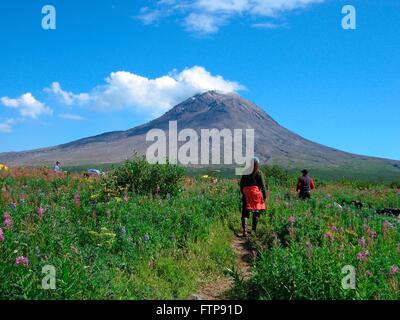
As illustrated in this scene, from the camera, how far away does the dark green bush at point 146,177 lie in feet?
52.0

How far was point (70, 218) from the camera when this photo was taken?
32.9 ft

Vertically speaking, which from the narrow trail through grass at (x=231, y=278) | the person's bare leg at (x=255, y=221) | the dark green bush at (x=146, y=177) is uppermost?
the dark green bush at (x=146, y=177)

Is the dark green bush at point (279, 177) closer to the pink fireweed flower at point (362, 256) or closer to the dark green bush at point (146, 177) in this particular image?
the dark green bush at point (146, 177)

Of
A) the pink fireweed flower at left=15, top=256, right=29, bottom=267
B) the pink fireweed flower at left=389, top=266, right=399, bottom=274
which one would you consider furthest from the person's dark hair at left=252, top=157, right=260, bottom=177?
the pink fireweed flower at left=15, top=256, right=29, bottom=267

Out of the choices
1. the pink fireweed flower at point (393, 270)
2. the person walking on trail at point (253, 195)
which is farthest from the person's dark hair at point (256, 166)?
the pink fireweed flower at point (393, 270)

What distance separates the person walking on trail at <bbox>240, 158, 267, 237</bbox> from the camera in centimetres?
1211

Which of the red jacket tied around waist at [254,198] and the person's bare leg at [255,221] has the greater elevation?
the red jacket tied around waist at [254,198]

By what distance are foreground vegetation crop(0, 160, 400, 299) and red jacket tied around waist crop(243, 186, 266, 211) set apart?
564mm

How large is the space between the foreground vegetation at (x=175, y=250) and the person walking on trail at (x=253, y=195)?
0.43 metres

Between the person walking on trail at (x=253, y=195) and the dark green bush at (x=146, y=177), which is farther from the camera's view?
the dark green bush at (x=146, y=177)

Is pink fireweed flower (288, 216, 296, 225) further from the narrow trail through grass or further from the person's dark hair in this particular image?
the person's dark hair

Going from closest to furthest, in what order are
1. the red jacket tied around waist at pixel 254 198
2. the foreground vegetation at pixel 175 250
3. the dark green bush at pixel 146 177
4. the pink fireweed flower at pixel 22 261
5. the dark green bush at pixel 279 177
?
the pink fireweed flower at pixel 22 261 < the foreground vegetation at pixel 175 250 < the red jacket tied around waist at pixel 254 198 < the dark green bush at pixel 146 177 < the dark green bush at pixel 279 177
